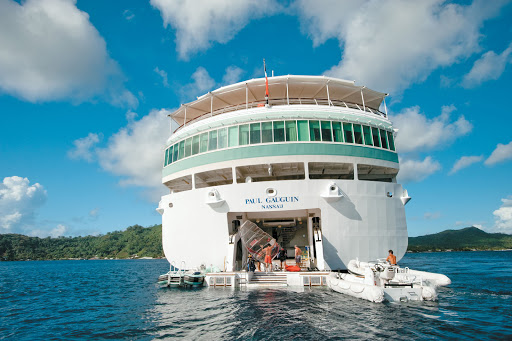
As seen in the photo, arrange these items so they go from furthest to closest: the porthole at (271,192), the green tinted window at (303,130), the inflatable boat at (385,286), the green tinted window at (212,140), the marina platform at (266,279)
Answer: the green tinted window at (212,140)
the green tinted window at (303,130)
the porthole at (271,192)
the marina platform at (266,279)
the inflatable boat at (385,286)

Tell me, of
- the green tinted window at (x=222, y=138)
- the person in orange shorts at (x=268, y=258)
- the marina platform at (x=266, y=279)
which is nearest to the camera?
the marina platform at (x=266, y=279)

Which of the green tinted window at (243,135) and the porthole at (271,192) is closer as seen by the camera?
the porthole at (271,192)

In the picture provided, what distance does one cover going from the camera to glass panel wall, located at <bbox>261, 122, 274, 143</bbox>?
60.1ft

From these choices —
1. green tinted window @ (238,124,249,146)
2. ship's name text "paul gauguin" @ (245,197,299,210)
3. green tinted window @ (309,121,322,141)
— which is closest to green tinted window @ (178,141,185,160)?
green tinted window @ (238,124,249,146)

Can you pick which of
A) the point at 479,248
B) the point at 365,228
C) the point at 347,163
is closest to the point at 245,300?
the point at 365,228

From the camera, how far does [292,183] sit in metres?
16.9

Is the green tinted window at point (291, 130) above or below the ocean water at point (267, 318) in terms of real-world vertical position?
above

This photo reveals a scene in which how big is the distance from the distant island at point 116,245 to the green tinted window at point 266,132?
12624 centimetres

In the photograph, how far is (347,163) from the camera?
1830 cm

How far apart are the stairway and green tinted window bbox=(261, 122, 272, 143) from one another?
7.85m

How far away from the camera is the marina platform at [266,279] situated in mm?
15555

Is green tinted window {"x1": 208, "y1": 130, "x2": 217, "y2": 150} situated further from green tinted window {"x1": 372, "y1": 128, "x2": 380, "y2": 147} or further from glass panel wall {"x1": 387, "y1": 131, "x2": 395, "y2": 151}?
Answer: glass panel wall {"x1": 387, "y1": 131, "x2": 395, "y2": 151}

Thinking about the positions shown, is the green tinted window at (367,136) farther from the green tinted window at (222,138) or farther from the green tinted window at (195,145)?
the green tinted window at (195,145)

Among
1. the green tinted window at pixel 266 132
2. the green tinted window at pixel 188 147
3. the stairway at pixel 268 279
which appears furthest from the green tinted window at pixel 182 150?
the stairway at pixel 268 279
